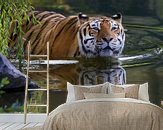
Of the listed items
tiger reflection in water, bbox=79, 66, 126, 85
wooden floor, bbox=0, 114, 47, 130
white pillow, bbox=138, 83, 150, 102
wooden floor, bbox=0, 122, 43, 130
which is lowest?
wooden floor, bbox=0, 122, 43, 130

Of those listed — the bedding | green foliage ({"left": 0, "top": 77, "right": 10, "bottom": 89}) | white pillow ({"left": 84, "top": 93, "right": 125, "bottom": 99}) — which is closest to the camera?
the bedding

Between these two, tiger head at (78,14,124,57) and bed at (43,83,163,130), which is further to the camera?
tiger head at (78,14,124,57)

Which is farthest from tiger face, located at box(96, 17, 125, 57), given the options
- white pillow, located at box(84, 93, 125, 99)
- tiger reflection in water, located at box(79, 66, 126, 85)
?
white pillow, located at box(84, 93, 125, 99)

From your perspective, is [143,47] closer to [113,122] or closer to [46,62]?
[46,62]

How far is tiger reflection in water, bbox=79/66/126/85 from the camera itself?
22.3ft

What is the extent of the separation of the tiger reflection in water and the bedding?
8.78 feet

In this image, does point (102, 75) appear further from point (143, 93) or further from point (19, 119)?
point (143, 93)

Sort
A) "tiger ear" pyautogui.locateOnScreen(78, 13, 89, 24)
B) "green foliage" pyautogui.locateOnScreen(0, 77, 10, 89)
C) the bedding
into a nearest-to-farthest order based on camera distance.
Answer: the bedding → "green foliage" pyautogui.locateOnScreen(0, 77, 10, 89) → "tiger ear" pyautogui.locateOnScreen(78, 13, 89, 24)

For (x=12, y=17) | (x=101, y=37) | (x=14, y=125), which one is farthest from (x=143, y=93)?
(x=12, y=17)

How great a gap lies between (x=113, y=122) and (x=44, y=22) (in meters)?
3.54

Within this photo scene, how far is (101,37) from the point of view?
689 centimetres

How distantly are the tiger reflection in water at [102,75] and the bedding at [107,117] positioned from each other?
8.78 ft

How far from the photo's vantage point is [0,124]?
19.8 feet

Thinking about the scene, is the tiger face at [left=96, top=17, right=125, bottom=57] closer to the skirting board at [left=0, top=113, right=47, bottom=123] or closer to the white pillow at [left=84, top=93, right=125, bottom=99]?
the skirting board at [left=0, top=113, right=47, bottom=123]
